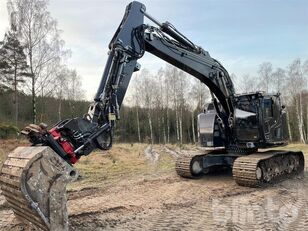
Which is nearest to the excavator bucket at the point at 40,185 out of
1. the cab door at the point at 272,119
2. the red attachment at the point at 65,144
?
the red attachment at the point at 65,144

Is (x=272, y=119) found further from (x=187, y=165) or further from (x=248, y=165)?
(x=187, y=165)

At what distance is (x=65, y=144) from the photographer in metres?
5.61

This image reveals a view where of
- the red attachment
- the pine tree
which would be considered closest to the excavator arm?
the red attachment

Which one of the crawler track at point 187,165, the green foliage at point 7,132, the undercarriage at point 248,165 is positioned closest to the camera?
the undercarriage at point 248,165

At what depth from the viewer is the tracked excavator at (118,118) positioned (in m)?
4.90

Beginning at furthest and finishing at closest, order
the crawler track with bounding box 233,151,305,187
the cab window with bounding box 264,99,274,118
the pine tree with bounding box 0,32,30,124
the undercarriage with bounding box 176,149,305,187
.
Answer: the pine tree with bounding box 0,32,30,124 < the cab window with bounding box 264,99,274,118 < the undercarriage with bounding box 176,149,305,187 < the crawler track with bounding box 233,151,305,187

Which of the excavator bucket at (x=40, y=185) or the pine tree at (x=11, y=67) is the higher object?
the pine tree at (x=11, y=67)

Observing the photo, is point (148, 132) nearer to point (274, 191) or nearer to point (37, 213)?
point (274, 191)

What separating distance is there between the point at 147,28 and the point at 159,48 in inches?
25.0

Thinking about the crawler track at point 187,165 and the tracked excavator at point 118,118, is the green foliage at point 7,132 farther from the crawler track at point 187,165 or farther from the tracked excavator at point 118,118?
the tracked excavator at point 118,118

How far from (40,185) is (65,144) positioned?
92cm

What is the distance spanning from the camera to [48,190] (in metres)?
4.87

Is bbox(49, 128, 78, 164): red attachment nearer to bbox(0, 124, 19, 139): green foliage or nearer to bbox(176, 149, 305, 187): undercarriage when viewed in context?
bbox(176, 149, 305, 187): undercarriage

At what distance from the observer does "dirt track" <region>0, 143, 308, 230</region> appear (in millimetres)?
6262
